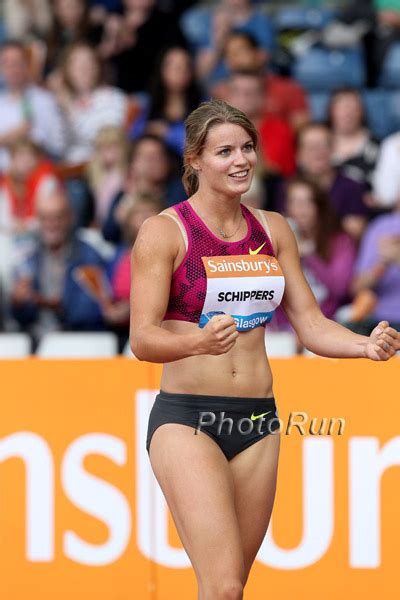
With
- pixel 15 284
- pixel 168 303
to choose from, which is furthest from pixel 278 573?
pixel 15 284

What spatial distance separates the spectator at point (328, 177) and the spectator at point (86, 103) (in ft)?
5.68

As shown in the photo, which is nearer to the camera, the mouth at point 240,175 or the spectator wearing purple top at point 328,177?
the mouth at point 240,175

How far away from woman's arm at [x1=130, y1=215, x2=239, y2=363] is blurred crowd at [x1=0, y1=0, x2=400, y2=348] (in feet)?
8.65

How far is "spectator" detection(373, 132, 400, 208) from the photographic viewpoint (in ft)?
29.2

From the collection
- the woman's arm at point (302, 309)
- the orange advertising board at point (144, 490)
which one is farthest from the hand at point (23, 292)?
the woman's arm at point (302, 309)

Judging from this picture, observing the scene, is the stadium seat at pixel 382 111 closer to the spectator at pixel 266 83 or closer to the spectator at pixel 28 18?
the spectator at pixel 266 83

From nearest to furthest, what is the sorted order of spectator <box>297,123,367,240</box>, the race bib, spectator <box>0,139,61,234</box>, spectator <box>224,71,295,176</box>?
the race bib, spectator <box>297,123,367,240</box>, spectator <box>0,139,61,234</box>, spectator <box>224,71,295,176</box>

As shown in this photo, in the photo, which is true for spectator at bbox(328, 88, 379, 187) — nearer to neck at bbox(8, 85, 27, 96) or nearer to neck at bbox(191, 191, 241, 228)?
neck at bbox(8, 85, 27, 96)

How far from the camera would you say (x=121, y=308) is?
7.89 meters

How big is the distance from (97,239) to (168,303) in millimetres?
4579

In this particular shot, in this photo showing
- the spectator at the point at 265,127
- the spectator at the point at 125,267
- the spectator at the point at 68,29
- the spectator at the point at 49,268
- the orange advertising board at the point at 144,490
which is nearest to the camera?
the orange advertising board at the point at 144,490

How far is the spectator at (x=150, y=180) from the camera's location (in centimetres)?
870

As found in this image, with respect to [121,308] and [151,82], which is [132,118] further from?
[121,308]

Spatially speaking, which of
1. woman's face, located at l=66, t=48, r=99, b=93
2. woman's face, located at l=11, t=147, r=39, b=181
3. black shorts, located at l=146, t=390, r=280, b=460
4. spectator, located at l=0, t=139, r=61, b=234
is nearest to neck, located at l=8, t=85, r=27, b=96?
woman's face, located at l=66, t=48, r=99, b=93
